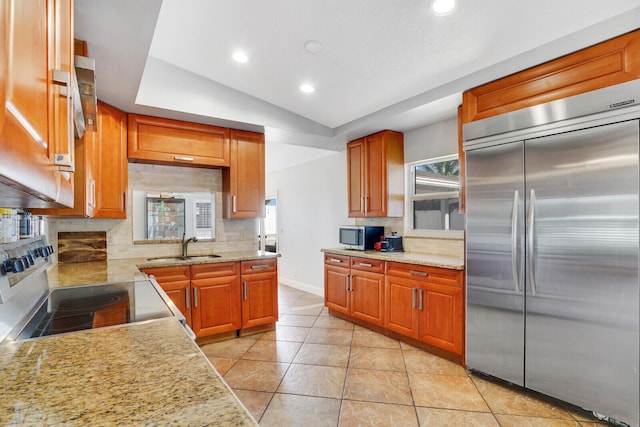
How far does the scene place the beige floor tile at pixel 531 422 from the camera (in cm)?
202

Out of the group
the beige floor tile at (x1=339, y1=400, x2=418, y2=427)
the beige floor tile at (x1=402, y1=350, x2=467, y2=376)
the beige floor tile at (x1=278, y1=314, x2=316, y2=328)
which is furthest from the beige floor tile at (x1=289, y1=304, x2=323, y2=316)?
the beige floor tile at (x1=339, y1=400, x2=418, y2=427)

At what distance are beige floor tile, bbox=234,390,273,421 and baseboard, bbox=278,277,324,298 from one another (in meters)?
3.03

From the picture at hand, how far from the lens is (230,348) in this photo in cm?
324

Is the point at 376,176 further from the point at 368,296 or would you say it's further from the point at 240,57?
the point at 240,57

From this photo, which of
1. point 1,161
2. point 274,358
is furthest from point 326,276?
point 1,161

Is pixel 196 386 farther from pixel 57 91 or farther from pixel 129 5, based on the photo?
pixel 129 5

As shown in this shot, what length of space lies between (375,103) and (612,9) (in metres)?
1.92

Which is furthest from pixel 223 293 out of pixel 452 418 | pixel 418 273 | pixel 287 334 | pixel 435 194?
pixel 435 194

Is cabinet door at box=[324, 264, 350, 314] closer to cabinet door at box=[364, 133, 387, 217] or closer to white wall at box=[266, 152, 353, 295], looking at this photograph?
cabinet door at box=[364, 133, 387, 217]

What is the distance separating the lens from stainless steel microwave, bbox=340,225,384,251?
4066 millimetres

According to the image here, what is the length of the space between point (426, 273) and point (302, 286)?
10.6ft

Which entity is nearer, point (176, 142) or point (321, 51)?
point (321, 51)

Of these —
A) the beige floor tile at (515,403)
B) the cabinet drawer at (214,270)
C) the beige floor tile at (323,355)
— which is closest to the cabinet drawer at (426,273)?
the beige floor tile at (515,403)

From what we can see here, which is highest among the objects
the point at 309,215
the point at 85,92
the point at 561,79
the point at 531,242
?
the point at 561,79
